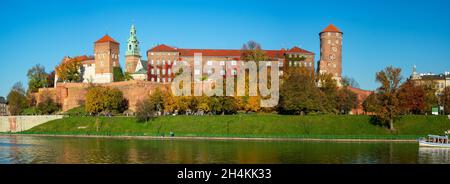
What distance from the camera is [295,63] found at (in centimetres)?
8119

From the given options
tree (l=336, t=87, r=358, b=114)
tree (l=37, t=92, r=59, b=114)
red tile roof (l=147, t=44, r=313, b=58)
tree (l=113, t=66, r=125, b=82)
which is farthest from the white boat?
tree (l=113, t=66, r=125, b=82)

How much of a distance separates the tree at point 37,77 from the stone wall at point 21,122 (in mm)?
19122

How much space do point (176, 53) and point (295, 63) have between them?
1815 cm

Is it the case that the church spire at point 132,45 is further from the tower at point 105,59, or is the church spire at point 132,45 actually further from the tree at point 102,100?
the tree at point 102,100

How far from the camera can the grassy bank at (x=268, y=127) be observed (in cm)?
5119

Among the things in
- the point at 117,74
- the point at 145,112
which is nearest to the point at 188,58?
the point at 117,74

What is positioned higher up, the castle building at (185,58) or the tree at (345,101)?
the castle building at (185,58)

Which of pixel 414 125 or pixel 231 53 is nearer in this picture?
pixel 414 125

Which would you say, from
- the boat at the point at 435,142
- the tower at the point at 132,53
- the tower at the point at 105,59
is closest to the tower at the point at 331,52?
the tower at the point at 132,53

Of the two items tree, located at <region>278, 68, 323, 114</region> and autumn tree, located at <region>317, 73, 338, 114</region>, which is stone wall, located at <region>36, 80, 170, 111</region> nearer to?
tree, located at <region>278, 68, 323, 114</region>

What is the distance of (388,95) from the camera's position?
52.8 meters

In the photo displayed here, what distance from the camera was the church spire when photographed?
86.6 metres
